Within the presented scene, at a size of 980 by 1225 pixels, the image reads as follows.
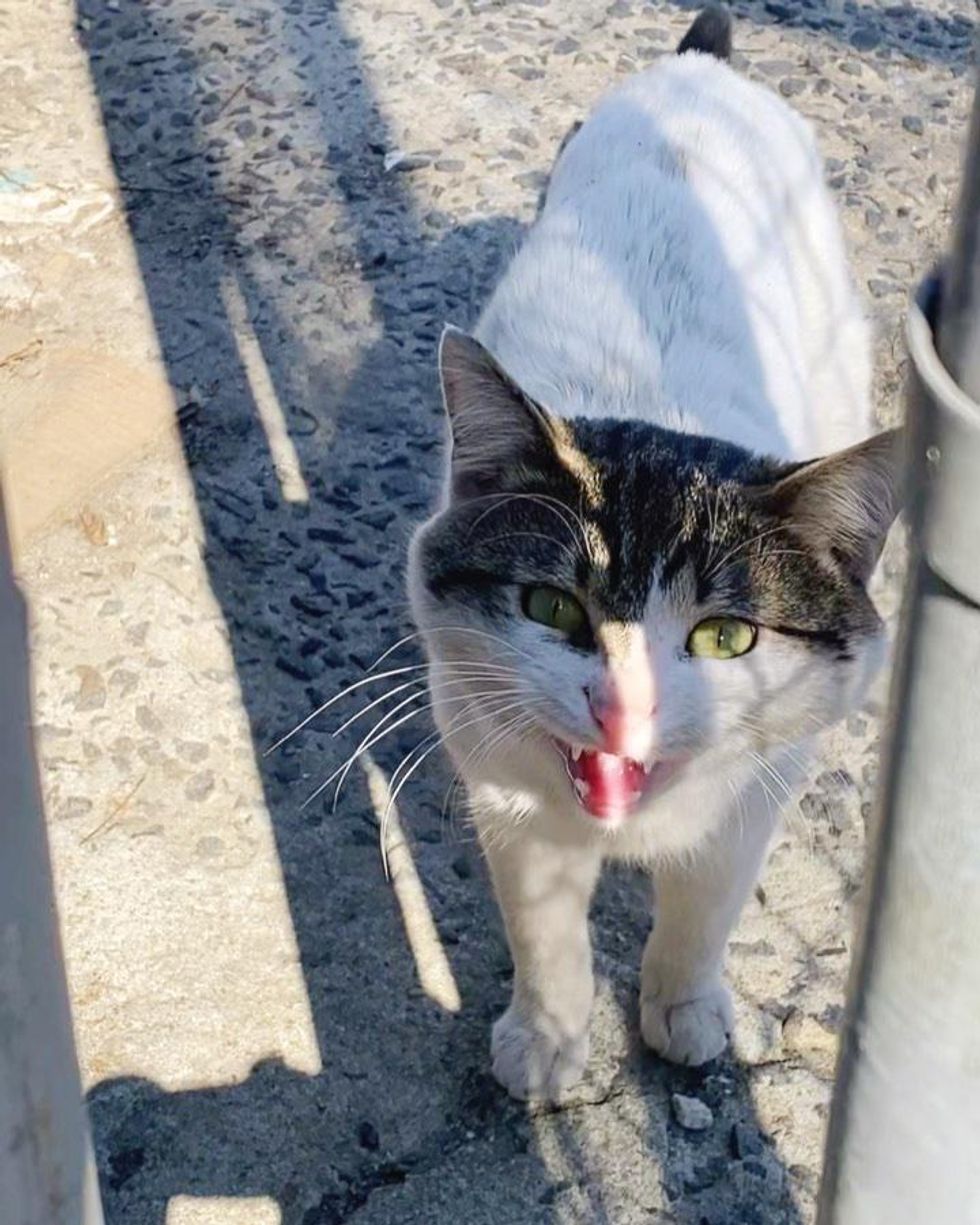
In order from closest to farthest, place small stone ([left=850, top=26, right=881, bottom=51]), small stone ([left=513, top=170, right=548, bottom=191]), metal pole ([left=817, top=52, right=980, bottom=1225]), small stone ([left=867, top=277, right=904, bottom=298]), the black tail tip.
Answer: metal pole ([left=817, top=52, right=980, bottom=1225]), the black tail tip, small stone ([left=867, top=277, right=904, bottom=298]), small stone ([left=513, top=170, right=548, bottom=191]), small stone ([left=850, top=26, right=881, bottom=51])

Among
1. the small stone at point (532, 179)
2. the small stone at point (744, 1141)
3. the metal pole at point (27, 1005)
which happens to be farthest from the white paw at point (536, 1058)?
the small stone at point (532, 179)

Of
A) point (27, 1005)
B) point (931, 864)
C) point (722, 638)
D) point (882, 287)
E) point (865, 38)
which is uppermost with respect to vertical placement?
point (931, 864)

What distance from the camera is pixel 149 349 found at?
366 cm

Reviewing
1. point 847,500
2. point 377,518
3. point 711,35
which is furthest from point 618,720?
point 711,35

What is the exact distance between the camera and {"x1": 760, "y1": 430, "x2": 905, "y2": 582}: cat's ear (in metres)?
1.79

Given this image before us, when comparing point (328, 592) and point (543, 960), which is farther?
point (328, 592)

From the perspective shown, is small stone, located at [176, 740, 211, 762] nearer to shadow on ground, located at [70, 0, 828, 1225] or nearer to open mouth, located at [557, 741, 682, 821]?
shadow on ground, located at [70, 0, 828, 1225]

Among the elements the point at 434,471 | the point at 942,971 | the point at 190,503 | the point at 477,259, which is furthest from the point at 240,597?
the point at 942,971

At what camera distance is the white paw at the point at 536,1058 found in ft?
7.52

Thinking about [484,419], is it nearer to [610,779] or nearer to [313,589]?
[610,779]

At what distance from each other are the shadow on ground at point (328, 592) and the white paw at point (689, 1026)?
0.14ft

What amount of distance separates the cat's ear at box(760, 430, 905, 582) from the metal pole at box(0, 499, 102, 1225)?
104cm

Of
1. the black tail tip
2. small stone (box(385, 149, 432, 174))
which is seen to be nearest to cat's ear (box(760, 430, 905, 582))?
the black tail tip

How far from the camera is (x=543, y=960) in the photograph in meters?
2.26
